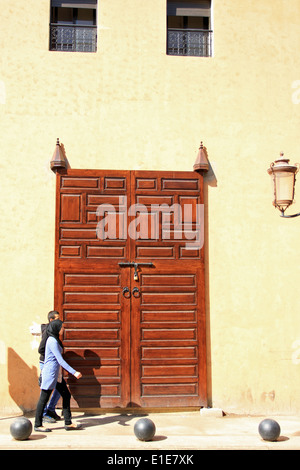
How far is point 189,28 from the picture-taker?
32.4 ft

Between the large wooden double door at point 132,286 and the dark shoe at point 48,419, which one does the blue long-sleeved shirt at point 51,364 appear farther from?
the large wooden double door at point 132,286

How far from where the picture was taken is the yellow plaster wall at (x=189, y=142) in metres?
8.93

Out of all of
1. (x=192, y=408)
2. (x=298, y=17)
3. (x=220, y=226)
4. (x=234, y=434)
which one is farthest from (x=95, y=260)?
(x=298, y=17)

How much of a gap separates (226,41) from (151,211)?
119 inches

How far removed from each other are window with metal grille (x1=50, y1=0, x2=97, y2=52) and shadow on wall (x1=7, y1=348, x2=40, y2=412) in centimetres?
497

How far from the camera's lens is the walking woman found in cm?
745

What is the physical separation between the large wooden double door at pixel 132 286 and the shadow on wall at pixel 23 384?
519 millimetres

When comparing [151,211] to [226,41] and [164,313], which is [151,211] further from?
[226,41]

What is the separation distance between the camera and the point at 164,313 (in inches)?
352

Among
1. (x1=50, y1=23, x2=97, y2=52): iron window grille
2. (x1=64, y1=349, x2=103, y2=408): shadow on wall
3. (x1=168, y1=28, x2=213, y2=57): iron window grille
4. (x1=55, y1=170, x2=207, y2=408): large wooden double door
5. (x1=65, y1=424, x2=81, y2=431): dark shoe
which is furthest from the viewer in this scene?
(x1=168, y1=28, x2=213, y2=57): iron window grille

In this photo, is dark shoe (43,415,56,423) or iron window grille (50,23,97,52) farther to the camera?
iron window grille (50,23,97,52)

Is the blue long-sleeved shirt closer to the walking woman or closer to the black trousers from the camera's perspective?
the walking woman

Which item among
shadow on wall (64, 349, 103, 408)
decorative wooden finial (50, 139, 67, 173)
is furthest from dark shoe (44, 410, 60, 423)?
decorative wooden finial (50, 139, 67, 173)

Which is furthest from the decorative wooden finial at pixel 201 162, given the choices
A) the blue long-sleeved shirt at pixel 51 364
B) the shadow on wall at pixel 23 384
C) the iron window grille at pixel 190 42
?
the shadow on wall at pixel 23 384
